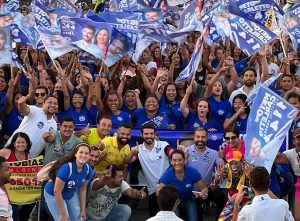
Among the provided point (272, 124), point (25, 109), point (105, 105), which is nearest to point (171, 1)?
point (105, 105)

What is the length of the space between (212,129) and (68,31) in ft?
10.2

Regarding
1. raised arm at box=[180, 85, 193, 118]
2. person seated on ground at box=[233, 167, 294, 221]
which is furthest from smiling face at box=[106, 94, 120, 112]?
person seated on ground at box=[233, 167, 294, 221]

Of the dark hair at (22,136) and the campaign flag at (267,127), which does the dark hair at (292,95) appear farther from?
the dark hair at (22,136)

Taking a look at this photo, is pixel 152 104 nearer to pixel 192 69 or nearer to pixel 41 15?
pixel 192 69

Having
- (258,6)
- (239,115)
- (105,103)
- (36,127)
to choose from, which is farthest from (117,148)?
(258,6)

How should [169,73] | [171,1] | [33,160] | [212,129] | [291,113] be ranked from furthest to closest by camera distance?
[171,1]
[169,73]
[212,129]
[33,160]
[291,113]

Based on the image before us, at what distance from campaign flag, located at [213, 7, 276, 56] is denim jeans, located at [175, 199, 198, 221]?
2.81 meters

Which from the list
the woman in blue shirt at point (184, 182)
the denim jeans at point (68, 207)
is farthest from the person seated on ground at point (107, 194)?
the woman in blue shirt at point (184, 182)

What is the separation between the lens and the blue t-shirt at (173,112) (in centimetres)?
1159

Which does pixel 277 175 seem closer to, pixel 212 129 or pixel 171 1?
pixel 212 129

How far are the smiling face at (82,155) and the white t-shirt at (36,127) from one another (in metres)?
1.42

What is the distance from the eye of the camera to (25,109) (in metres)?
10.6

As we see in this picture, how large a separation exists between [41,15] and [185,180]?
6042 mm

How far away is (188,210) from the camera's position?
10039mm
